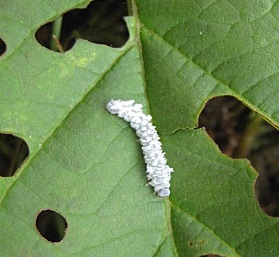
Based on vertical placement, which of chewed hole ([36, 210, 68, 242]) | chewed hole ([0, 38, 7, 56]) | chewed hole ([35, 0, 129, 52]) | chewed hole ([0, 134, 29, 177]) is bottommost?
chewed hole ([36, 210, 68, 242])

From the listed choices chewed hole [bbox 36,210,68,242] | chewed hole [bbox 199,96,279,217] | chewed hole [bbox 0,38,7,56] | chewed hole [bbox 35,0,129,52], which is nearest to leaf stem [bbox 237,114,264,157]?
chewed hole [bbox 199,96,279,217]

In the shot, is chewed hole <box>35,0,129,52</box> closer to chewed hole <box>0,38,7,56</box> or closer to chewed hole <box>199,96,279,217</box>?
chewed hole <box>0,38,7,56</box>

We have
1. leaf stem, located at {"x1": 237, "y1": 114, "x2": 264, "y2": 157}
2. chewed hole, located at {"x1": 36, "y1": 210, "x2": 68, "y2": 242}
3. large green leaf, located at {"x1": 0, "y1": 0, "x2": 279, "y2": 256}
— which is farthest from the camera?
leaf stem, located at {"x1": 237, "y1": 114, "x2": 264, "y2": 157}

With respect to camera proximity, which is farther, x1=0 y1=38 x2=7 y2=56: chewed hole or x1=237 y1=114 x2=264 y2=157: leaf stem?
x1=237 y1=114 x2=264 y2=157: leaf stem

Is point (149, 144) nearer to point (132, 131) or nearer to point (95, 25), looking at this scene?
point (132, 131)

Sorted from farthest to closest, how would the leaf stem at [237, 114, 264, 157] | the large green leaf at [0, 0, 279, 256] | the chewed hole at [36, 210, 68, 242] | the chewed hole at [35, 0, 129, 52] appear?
1. the leaf stem at [237, 114, 264, 157]
2. the chewed hole at [35, 0, 129, 52]
3. the chewed hole at [36, 210, 68, 242]
4. the large green leaf at [0, 0, 279, 256]

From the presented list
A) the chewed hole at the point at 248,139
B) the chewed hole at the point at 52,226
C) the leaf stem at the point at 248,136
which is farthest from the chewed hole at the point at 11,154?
the leaf stem at the point at 248,136

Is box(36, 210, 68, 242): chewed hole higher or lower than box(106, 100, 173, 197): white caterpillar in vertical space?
lower

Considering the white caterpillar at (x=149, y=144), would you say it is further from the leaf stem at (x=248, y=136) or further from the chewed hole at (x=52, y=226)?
the leaf stem at (x=248, y=136)

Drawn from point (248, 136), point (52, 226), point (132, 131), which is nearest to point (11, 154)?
point (52, 226)
